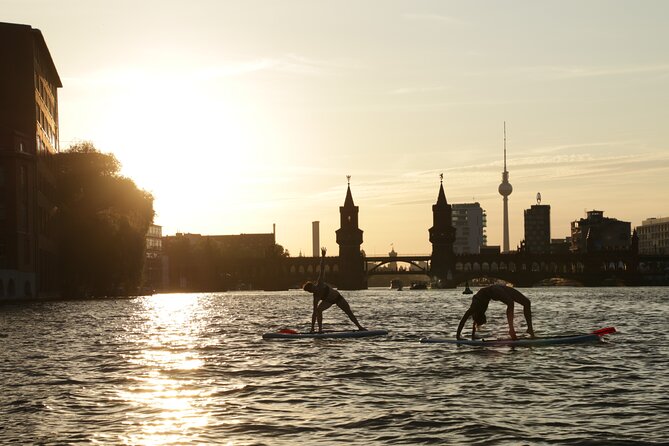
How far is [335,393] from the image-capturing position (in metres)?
22.9

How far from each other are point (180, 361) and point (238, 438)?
49.5ft

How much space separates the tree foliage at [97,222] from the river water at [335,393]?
Answer: 66806mm

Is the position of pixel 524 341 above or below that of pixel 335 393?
above

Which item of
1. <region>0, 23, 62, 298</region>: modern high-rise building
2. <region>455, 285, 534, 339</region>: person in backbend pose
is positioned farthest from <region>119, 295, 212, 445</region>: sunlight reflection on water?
<region>0, 23, 62, 298</region>: modern high-rise building

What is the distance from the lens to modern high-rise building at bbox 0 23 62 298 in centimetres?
9681

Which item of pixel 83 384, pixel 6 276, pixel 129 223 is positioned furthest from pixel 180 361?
pixel 129 223

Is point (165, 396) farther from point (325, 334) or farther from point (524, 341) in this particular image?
point (325, 334)

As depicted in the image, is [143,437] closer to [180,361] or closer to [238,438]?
[238,438]

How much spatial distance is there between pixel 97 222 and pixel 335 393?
85836 mm

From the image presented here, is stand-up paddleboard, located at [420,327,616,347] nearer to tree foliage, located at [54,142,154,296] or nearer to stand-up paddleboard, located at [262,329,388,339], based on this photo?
stand-up paddleboard, located at [262,329,388,339]

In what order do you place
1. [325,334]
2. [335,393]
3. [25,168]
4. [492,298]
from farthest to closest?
1. [25,168]
2. [325,334]
3. [492,298]
4. [335,393]

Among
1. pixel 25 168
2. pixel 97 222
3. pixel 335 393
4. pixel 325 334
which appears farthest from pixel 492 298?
pixel 97 222

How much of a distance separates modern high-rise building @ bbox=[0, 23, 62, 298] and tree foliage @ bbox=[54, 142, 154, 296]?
2.26 m

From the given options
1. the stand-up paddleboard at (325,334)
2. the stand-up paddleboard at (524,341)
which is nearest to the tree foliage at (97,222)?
the stand-up paddleboard at (325,334)
